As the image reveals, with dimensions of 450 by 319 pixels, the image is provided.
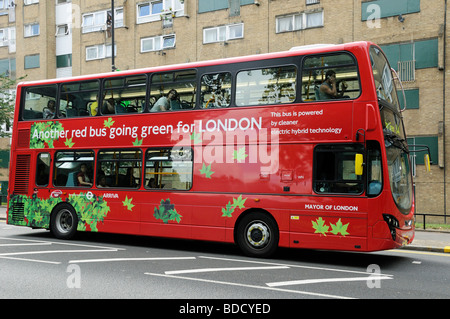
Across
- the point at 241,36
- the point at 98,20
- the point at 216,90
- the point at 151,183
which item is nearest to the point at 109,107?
the point at 151,183

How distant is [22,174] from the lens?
1355 centimetres

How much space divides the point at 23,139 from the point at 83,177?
8.20 ft

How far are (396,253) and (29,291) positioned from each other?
873 centimetres

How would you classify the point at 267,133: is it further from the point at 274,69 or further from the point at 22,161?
the point at 22,161

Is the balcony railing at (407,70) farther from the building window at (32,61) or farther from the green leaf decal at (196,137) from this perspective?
the building window at (32,61)

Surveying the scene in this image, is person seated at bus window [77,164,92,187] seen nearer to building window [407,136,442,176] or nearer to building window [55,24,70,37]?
building window [407,136,442,176]

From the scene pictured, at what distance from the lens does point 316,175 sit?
9.48 metres

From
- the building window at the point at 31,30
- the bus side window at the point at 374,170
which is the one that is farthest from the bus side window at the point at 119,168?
the building window at the point at 31,30

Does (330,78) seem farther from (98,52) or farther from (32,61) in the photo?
(32,61)

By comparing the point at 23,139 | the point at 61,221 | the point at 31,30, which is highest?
the point at 31,30

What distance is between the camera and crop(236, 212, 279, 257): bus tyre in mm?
9898

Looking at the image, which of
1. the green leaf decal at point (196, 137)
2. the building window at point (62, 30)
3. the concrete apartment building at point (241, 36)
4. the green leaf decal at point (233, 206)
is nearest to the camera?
the green leaf decal at point (233, 206)

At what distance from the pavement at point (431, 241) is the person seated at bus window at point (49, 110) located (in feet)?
34.1

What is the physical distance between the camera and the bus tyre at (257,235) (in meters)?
9.90
